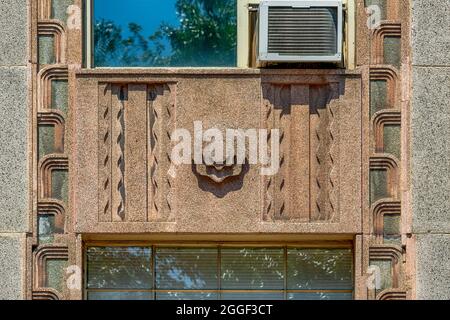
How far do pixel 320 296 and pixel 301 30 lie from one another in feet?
8.49

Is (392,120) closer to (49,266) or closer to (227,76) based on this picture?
(227,76)

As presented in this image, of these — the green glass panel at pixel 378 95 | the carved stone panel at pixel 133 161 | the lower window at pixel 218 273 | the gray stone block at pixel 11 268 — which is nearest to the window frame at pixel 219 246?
the lower window at pixel 218 273

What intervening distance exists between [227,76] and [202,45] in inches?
19.2

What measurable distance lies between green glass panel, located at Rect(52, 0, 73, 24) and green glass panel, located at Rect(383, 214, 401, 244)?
366 centimetres

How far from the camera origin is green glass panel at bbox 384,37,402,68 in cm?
1396

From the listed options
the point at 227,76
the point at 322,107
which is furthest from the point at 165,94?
the point at 322,107

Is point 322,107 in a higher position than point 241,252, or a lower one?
higher

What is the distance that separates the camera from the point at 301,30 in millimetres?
13828

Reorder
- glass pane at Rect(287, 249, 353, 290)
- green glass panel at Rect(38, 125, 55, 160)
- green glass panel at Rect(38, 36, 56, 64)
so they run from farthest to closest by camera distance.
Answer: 1. glass pane at Rect(287, 249, 353, 290)
2. green glass panel at Rect(38, 36, 56, 64)
3. green glass panel at Rect(38, 125, 55, 160)

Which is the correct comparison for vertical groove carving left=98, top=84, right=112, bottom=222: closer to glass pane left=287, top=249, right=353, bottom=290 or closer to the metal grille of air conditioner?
the metal grille of air conditioner

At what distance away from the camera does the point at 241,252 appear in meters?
14.1

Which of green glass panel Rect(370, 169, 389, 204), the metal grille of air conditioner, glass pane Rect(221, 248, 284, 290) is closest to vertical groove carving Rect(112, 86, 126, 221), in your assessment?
glass pane Rect(221, 248, 284, 290)

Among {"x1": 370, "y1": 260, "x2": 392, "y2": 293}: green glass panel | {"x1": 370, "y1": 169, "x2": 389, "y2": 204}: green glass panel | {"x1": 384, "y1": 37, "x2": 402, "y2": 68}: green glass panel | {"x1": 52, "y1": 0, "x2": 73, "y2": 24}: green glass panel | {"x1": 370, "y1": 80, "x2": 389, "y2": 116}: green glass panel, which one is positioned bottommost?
{"x1": 370, "y1": 260, "x2": 392, "y2": 293}: green glass panel
